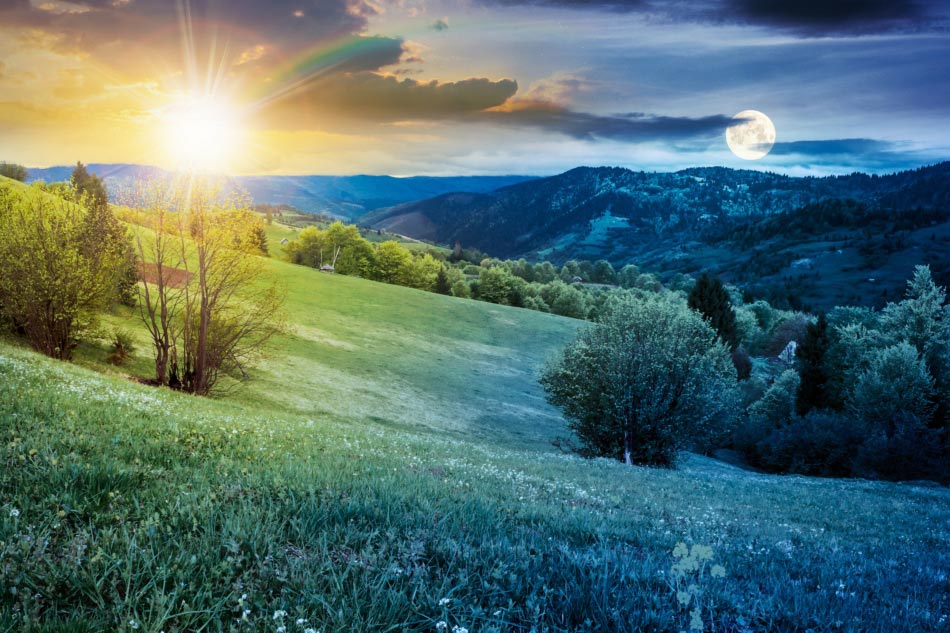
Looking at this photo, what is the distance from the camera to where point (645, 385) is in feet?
115

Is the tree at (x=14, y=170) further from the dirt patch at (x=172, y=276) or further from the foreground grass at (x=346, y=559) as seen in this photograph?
the foreground grass at (x=346, y=559)

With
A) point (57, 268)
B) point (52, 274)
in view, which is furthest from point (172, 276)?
point (52, 274)

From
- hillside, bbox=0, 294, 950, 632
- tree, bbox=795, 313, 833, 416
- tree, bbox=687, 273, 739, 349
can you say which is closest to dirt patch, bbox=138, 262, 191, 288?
hillside, bbox=0, 294, 950, 632

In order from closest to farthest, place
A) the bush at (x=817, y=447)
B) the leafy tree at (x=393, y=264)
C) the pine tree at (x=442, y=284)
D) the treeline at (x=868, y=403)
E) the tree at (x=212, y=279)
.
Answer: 1. the tree at (x=212, y=279)
2. the treeline at (x=868, y=403)
3. the bush at (x=817, y=447)
4. the leafy tree at (x=393, y=264)
5. the pine tree at (x=442, y=284)

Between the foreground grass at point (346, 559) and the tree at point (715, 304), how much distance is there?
87661 millimetres

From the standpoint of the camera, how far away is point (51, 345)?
106 feet

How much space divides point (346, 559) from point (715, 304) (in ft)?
311

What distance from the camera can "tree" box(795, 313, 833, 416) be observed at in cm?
7362

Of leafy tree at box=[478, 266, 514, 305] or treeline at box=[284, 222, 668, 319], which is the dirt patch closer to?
treeline at box=[284, 222, 668, 319]

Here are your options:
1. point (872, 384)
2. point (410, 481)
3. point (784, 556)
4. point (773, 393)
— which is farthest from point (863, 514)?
point (773, 393)

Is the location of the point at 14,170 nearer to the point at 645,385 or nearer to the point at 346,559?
the point at 645,385

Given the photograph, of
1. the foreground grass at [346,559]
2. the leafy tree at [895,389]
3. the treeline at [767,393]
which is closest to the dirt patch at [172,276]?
the treeline at [767,393]

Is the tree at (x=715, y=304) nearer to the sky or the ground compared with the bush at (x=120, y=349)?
nearer to the sky

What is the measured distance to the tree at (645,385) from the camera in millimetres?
35250
